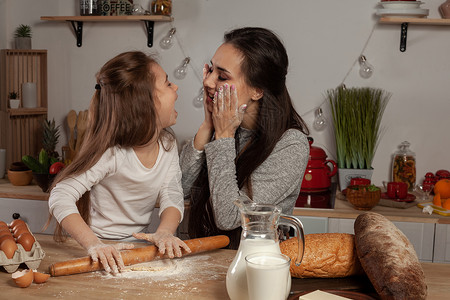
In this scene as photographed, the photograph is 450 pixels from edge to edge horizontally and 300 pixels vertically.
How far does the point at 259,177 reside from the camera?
167 cm

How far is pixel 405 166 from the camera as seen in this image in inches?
108

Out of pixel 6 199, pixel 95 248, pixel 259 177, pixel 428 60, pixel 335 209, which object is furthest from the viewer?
pixel 428 60

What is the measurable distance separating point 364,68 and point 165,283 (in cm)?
195

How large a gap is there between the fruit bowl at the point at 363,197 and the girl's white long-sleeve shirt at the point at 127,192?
89 cm

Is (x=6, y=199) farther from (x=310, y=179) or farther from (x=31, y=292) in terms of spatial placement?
(x=31, y=292)

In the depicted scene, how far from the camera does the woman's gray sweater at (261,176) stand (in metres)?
1.60

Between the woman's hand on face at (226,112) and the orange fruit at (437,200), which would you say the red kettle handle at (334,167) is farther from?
the woman's hand on face at (226,112)

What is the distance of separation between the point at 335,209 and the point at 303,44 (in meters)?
0.93

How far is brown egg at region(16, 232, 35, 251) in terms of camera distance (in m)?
1.21

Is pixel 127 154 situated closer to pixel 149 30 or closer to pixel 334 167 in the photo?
pixel 334 167

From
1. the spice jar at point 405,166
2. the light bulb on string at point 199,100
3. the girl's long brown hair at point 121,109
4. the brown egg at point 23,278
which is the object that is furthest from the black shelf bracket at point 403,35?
the brown egg at point 23,278

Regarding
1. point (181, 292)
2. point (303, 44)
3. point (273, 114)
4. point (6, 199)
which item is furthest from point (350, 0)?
point (181, 292)

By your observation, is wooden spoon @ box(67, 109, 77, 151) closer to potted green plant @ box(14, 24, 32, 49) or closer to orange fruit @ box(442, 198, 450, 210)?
potted green plant @ box(14, 24, 32, 49)

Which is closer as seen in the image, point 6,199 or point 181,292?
point 181,292
